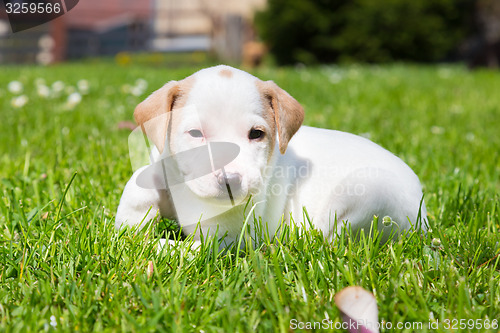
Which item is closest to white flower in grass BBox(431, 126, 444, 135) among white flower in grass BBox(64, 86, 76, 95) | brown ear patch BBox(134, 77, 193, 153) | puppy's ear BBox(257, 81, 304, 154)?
puppy's ear BBox(257, 81, 304, 154)

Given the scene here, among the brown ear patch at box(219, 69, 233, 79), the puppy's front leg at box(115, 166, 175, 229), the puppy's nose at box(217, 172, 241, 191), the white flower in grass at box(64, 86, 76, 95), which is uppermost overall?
the brown ear patch at box(219, 69, 233, 79)

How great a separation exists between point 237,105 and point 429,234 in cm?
102

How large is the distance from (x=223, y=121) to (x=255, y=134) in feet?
0.49

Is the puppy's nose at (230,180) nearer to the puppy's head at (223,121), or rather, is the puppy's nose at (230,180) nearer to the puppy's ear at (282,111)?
the puppy's head at (223,121)

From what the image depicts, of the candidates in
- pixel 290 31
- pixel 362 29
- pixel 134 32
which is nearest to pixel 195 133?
pixel 362 29

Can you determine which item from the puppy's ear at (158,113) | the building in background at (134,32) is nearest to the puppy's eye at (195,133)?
the puppy's ear at (158,113)

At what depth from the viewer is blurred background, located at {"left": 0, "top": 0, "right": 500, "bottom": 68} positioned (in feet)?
53.0

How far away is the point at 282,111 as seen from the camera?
6.57 ft

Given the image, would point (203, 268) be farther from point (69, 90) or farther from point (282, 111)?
point (69, 90)

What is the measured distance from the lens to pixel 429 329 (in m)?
1.59

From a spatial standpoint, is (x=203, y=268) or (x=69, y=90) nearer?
(x=203, y=268)

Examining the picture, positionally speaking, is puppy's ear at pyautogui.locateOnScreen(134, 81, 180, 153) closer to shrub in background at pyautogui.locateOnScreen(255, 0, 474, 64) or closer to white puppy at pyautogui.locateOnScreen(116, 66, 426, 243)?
white puppy at pyautogui.locateOnScreen(116, 66, 426, 243)

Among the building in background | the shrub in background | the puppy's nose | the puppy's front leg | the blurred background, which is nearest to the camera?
the puppy's nose

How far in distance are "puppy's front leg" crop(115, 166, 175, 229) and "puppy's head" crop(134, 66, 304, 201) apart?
→ 25 cm
